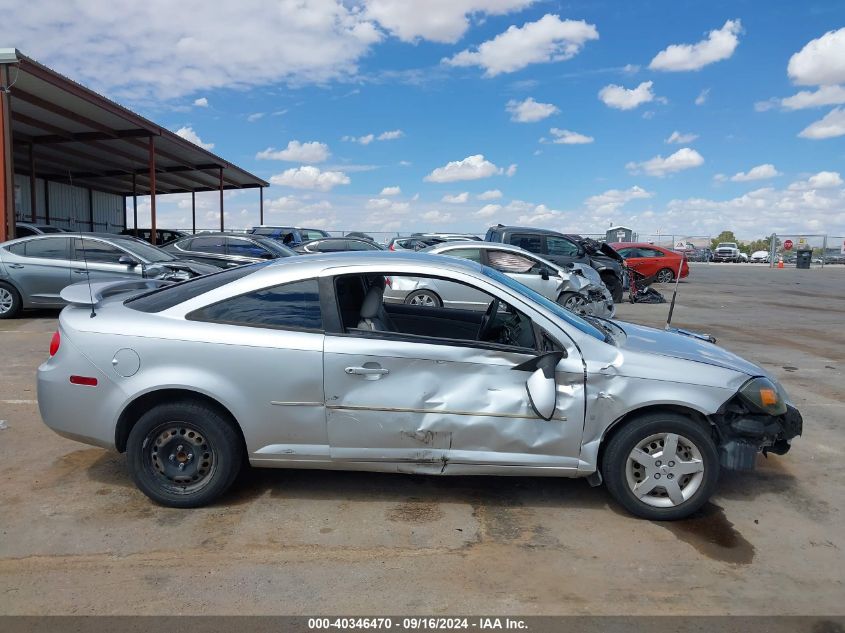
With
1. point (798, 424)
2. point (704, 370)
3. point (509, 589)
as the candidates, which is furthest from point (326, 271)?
point (798, 424)

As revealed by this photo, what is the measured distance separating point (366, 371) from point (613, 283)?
14086 millimetres

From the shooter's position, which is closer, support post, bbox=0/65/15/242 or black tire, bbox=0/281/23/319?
black tire, bbox=0/281/23/319

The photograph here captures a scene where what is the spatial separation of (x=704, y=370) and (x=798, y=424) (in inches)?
31.1

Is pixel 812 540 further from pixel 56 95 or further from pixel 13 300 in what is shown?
pixel 56 95

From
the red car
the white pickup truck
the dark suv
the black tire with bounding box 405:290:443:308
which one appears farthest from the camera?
the white pickup truck

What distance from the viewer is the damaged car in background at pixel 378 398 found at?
12.0 feet

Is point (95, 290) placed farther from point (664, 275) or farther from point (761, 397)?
point (664, 275)

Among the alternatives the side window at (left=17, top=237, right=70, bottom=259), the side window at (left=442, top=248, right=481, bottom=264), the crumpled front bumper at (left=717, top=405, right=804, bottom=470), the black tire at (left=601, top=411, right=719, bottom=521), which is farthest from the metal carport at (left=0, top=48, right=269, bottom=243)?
the crumpled front bumper at (left=717, top=405, right=804, bottom=470)

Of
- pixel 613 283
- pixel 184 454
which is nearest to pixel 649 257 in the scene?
pixel 613 283

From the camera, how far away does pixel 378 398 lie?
3646mm

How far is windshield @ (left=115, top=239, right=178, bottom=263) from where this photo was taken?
10.9m

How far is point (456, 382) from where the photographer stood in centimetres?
365

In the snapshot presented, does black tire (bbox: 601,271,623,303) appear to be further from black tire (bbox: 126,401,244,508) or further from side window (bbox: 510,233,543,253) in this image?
black tire (bbox: 126,401,244,508)

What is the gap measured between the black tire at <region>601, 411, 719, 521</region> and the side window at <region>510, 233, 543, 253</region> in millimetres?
11885
